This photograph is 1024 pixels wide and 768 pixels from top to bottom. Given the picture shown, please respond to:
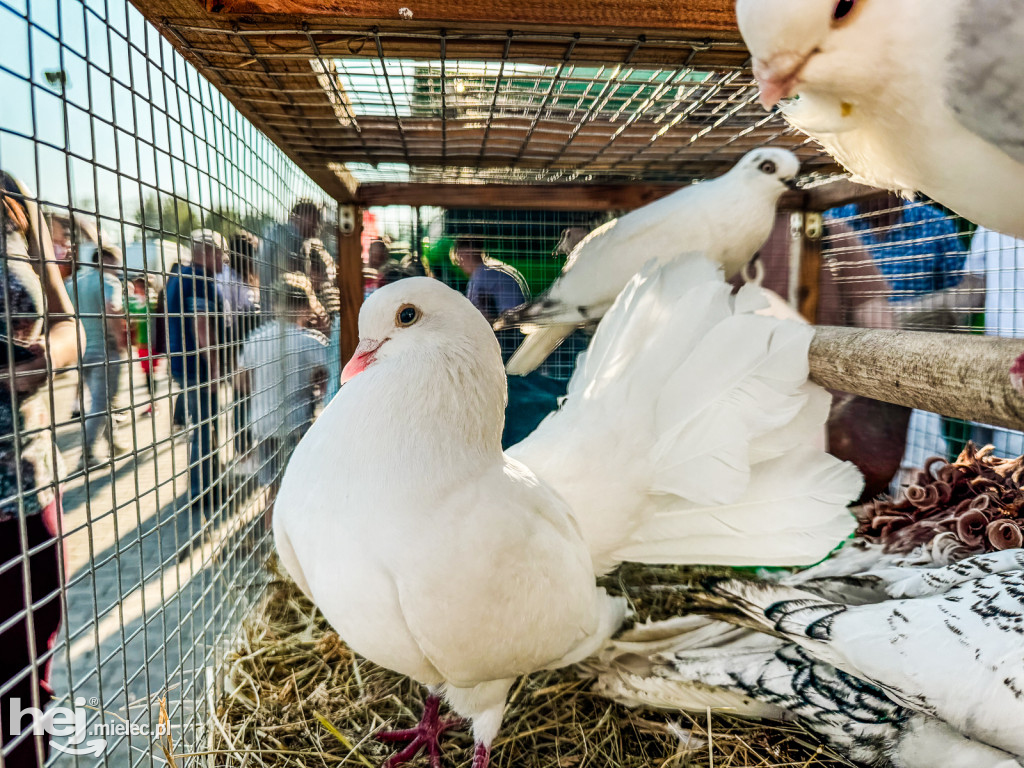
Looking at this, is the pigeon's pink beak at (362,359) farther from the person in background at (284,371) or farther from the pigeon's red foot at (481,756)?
the pigeon's red foot at (481,756)

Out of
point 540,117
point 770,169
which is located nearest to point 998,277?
point 770,169

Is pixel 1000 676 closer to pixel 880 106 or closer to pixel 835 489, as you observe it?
pixel 835 489

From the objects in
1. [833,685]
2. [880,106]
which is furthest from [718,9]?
[833,685]

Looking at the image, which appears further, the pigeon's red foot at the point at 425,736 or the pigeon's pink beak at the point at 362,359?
the pigeon's red foot at the point at 425,736

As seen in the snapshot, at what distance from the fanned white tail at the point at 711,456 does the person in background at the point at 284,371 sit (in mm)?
851

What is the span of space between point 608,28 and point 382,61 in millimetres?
504

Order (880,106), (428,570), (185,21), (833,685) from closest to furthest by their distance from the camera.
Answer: (880,106) → (428,570) → (185,21) → (833,685)

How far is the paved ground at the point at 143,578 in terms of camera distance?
1029mm

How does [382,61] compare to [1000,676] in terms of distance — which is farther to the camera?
[382,61]

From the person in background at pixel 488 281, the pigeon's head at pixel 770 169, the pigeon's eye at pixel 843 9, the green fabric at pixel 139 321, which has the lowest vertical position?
the green fabric at pixel 139 321

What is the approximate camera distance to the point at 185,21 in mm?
1142

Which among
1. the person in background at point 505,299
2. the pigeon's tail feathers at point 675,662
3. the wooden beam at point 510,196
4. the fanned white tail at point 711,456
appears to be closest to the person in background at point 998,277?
the fanned white tail at point 711,456

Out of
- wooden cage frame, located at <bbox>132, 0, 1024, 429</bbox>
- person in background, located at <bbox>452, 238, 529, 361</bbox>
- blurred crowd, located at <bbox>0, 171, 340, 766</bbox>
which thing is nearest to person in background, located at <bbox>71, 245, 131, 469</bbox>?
blurred crowd, located at <bbox>0, 171, 340, 766</bbox>

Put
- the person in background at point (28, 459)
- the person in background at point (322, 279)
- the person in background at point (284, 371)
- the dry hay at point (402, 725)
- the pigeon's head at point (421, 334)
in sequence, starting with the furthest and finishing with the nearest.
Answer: the person in background at point (322, 279) < the person in background at point (284, 371) < the dry hay at point (402, 725) < the pigeon's head at point (421, 334) < the person in background at point (28, 459)
